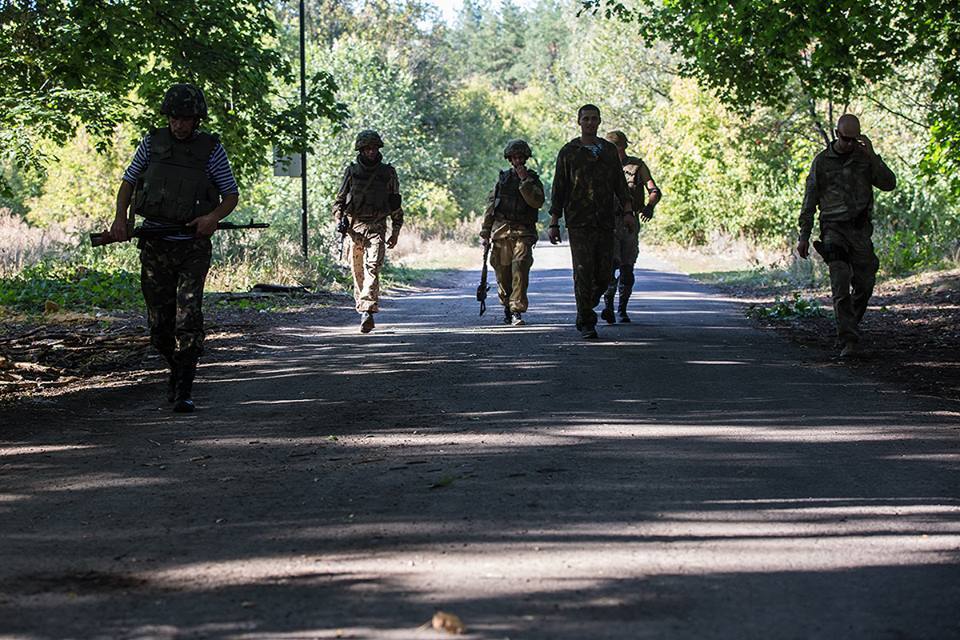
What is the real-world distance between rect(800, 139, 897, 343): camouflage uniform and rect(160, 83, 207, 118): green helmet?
6.22 meters

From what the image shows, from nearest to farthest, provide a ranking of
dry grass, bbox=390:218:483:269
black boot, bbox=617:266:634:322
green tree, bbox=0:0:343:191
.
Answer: green tree, bbox=0:0:343:191 < black boot, bbox=617:266:634:322 < dry grass, bbox=390:218:483:269

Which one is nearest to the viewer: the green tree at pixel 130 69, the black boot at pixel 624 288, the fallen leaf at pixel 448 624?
the fallen leaf at pixel 448 624

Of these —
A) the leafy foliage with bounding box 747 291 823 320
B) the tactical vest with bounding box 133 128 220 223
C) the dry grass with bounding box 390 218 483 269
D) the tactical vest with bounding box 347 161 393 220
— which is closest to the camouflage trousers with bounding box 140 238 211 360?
the tactical vest with bounding box 133 128 220 223

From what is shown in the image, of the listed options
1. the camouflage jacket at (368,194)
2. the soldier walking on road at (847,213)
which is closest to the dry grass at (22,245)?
the camouflage jacket at (368,194)

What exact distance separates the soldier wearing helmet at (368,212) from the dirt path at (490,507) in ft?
15.2

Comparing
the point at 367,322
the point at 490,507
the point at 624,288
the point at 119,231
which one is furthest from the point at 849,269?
the point at 490,507

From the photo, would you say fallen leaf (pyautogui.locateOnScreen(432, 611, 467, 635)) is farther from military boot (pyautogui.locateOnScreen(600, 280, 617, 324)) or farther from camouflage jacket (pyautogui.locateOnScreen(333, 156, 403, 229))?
military boot (pyautogui.locateOnScreen(600, 280, 617, 324))

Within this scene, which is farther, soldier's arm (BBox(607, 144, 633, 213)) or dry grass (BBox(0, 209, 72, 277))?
dry grass (BBox(0, 209, 72, 277))

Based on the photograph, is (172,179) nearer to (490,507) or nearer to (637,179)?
(490,507)

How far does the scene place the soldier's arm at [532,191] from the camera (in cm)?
1656

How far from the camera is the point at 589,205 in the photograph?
1512 cm

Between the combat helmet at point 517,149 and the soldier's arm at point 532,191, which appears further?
the soldier's arm at point 532,191

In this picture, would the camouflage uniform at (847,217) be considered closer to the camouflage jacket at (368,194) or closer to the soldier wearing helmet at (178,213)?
the camouflage jacket at (368,194)

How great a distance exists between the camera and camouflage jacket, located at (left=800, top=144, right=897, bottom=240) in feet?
43.4
